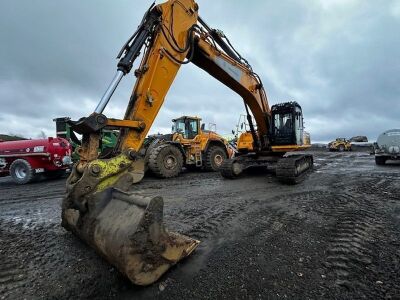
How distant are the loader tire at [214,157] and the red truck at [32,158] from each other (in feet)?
17.2

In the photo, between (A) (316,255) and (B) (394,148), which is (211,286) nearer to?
(A) (316,255)

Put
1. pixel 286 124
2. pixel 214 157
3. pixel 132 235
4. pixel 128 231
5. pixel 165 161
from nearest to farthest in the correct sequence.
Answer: pixel 132 235, pixel 128 231, pixel 286 124, pixel 165 161, pixel 214 157

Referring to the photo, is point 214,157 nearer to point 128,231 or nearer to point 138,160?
point 138,160

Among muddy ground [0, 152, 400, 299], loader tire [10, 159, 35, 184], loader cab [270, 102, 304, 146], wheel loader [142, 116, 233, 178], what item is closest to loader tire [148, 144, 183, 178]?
wheel loader [142, 116, 233, 178]

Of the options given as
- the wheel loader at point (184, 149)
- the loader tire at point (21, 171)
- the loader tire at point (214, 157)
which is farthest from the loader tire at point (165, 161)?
the loader tire at point (21, 171)

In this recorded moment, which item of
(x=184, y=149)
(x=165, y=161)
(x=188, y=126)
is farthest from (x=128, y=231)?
(x=188, y=126)

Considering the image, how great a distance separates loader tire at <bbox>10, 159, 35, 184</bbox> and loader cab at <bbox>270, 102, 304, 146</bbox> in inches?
327

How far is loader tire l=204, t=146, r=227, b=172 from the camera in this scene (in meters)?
11.2

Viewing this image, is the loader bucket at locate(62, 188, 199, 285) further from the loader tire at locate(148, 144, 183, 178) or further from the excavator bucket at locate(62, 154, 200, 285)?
the loader tire at locate(148, 144, 183, 178)

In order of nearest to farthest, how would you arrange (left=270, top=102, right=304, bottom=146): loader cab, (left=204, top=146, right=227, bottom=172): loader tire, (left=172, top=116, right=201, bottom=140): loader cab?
(left=270, top=102, right=304, bottom=146): loader cab, (left=172, top=116, right=201, bottom=140): loader cab, (left=204, top=146, right=227, bottom=172): loader tire

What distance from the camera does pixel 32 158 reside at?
9516 millimetres

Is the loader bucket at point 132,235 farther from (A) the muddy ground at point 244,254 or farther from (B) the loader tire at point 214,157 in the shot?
(B) the loader tire at point 214,157

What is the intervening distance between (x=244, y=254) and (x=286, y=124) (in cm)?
636

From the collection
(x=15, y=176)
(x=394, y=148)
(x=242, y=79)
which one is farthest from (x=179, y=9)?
(x=394, y=148)
